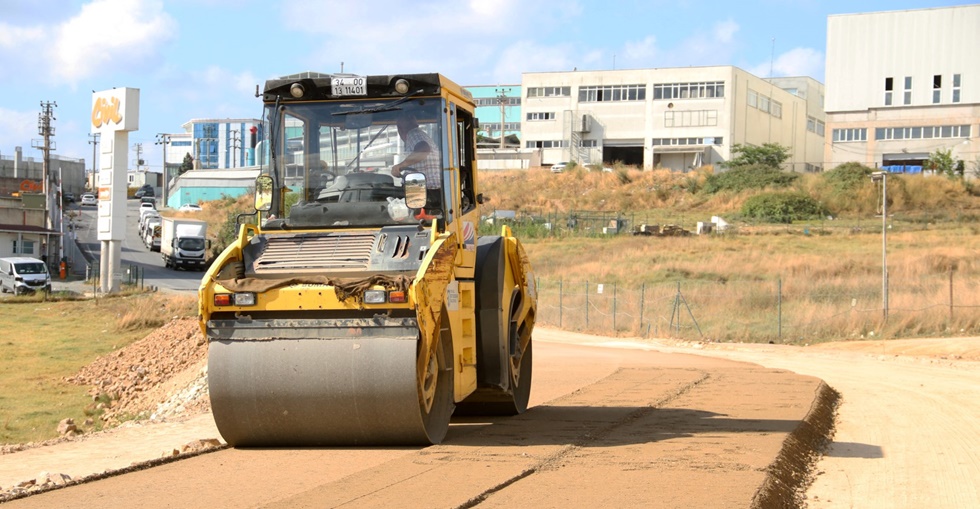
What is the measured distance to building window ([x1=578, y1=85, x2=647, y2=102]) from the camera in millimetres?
95312

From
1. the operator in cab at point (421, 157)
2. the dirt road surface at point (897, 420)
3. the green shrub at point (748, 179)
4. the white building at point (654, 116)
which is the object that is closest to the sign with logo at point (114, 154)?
the dirt road surface at point (897, 420)

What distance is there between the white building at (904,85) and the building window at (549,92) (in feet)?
78.5

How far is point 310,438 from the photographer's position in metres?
10.5

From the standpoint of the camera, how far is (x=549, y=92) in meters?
99.6

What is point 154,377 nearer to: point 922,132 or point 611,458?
point 611,458

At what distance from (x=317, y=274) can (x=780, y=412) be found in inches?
280

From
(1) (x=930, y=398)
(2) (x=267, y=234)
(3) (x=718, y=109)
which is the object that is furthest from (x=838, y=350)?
(3) (x=718, y=109)

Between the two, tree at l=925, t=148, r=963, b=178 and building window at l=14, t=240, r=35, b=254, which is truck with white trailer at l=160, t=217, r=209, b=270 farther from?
tree at l=925, t=148, r=963, b=178

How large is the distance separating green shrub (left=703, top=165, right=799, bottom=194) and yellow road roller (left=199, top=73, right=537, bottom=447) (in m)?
69.3

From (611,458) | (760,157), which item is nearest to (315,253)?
(611,458)

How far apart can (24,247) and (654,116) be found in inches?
2058

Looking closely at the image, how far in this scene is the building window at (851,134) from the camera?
84312mm

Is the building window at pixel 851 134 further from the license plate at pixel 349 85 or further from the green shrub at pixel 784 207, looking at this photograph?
the license plate at pixel 349 85

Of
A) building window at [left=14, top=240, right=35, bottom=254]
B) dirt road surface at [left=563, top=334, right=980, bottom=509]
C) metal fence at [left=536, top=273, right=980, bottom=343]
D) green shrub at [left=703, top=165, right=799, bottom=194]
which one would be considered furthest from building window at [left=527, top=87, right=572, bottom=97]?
dirt road surface at [left=563, top=334, right=980, bottom=509]
